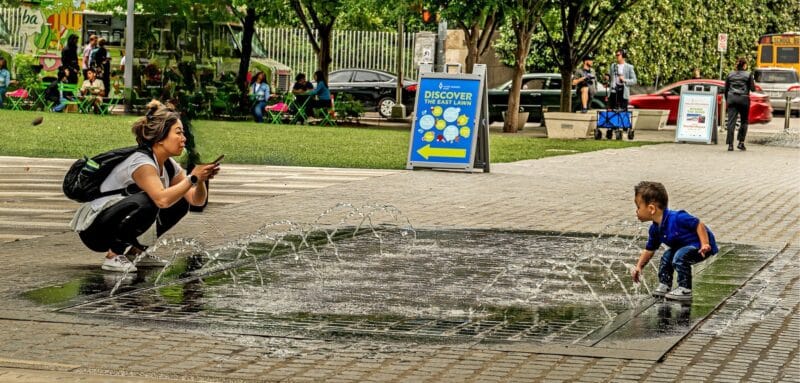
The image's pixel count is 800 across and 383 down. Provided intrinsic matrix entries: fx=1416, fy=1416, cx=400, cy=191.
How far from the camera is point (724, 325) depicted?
7.77 m

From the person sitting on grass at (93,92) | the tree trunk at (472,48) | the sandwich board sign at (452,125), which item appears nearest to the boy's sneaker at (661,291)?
the sandwich board sign at (452,125)

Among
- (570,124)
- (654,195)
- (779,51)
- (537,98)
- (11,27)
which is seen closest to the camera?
(654,195)

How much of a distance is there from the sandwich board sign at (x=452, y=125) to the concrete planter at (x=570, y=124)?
10799 mm

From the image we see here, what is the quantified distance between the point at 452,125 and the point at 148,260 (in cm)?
998

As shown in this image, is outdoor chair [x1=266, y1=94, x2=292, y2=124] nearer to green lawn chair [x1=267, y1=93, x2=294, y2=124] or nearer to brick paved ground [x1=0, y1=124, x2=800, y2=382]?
A: green lawn chair [x1=267, y1=93, x2=294, y2=124]

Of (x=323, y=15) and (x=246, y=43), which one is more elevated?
(x=323, y=15)

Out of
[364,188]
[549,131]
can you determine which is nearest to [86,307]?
[364,188]

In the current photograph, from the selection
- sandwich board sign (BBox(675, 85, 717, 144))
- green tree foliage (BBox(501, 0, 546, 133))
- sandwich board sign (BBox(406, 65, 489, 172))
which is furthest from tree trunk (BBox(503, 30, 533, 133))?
sandwich board sign (BBox(406, 65, 489, 172))

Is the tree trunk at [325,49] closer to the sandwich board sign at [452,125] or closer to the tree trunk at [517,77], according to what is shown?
the tree trunk at [517,77]

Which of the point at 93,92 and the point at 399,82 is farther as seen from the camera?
the point at 399,82

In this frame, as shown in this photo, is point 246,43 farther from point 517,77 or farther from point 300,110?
point 517,77

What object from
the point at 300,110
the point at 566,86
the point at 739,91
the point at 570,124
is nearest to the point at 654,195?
the point at 739,91

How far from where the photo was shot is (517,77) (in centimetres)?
3167

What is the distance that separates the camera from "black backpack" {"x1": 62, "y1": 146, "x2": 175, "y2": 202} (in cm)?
941
